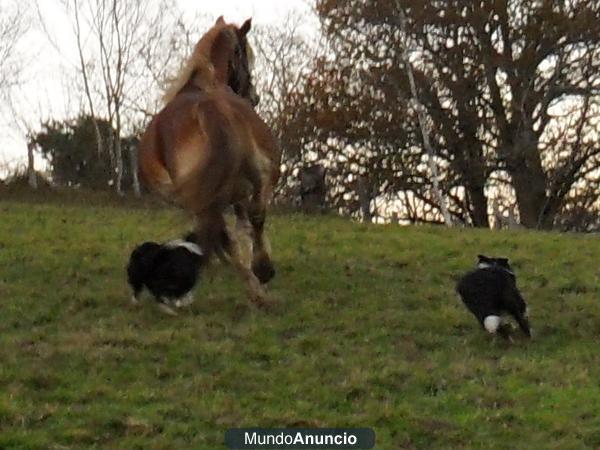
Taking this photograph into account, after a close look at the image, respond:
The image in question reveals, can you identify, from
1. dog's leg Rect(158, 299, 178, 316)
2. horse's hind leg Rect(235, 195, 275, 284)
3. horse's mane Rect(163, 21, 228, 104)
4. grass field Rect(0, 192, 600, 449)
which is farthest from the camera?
horse's mane Rect(163, 21, 228, 104)

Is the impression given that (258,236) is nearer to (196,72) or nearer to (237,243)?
(237,243)

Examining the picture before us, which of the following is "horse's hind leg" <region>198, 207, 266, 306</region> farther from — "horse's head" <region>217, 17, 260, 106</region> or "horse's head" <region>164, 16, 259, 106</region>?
"horse's head" <region>217, 17, 260, 106</region>

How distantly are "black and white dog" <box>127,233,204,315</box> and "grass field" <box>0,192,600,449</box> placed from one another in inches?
8.1

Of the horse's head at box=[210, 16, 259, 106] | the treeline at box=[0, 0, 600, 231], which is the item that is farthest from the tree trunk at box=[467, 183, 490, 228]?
the horse's head at box=[210, 16, 259, 106]

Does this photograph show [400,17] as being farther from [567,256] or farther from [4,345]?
[4,345]

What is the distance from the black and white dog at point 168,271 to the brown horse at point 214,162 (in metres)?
0.18

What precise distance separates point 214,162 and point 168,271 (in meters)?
1.07

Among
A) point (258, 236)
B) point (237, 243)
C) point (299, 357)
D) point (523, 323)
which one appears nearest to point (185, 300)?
point (237, 243)

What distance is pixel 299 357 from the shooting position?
8.02 m

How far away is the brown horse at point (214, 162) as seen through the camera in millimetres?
8930

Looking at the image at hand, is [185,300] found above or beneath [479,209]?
beneath

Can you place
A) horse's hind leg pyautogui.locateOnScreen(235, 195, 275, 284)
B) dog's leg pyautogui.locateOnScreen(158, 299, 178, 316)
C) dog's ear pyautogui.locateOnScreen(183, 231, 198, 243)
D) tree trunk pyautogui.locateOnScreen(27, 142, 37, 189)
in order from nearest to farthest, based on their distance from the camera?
dog's ear pyautogui.locateOnScreen(183, 231, 198, 243)
dog's leg pyautogui.locateOnScreen(158, 299, 178, 316)
horse's hind leg pyautogui.locateOnScreen(235, 195, 275, 284)
tree trunk pyautogui.locateOnScreen(27, 142, 37, 189)

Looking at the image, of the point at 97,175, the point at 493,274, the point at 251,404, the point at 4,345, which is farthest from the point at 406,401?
the point at 97,175

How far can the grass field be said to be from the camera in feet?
21.0
